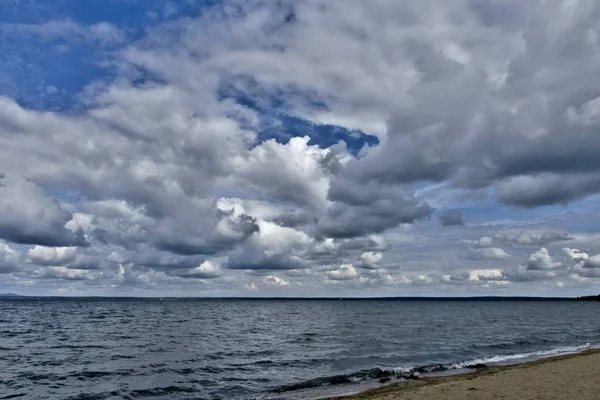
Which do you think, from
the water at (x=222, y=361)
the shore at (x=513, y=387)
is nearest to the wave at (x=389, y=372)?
the water at (x=222, y=361)

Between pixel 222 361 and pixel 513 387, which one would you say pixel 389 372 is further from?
pixel 222 361

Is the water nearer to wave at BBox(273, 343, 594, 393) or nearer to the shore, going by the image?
wave at BBox(273, 343, 594, 393)

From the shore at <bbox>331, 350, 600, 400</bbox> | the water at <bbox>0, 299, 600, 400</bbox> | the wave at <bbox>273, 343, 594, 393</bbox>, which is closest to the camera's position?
the shore at <bbox>331, 350, 600, 400</bbox>

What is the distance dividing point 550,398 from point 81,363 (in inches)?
1131

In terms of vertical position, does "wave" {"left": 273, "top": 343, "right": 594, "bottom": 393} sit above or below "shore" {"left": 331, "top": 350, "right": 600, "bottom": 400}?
below

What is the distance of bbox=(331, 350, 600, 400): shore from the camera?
17.5 m

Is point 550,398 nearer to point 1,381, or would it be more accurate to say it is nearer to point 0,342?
point 1,381

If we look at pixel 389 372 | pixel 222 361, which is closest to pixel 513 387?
pixel 389 372

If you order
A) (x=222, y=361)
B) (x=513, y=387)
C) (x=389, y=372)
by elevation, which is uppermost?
(x=513, y=387)

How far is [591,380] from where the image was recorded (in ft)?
66.9

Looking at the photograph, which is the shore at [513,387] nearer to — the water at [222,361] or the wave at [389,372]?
the wave at [389,372]

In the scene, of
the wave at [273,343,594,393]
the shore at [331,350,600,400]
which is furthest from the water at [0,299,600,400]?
A: the shore at [331,350,600,400]

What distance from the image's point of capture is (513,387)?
19.4m

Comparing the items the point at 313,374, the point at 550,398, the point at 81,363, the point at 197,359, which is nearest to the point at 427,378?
the point at 313,374
